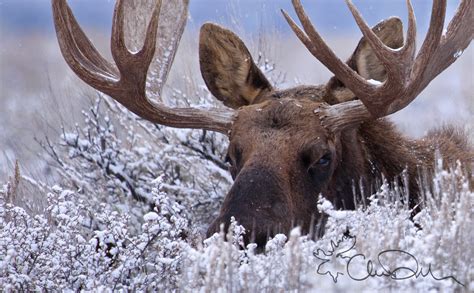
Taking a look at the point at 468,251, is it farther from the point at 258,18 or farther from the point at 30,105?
the point at 30,105

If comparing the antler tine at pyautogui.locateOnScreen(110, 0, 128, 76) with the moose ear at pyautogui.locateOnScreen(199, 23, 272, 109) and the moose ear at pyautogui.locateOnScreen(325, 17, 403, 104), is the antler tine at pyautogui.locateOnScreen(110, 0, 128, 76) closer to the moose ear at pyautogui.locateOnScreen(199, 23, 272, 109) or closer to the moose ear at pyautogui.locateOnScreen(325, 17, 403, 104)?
the moose ear at pyautogui.locateOnScreen(199, 23, 272, 109)

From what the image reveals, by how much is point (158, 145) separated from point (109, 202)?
0.82 m

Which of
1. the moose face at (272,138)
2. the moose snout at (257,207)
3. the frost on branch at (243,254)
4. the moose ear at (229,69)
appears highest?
the moose ear at (229,69)

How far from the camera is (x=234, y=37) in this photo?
7.11 metres

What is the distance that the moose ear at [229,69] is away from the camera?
707cm

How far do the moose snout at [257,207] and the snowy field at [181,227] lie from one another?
16 centimetres

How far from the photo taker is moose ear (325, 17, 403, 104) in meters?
6.63

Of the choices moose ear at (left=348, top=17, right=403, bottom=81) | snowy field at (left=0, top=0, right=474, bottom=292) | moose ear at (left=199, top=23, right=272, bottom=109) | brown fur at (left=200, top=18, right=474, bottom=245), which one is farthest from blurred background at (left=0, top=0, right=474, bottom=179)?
moose ear at (left=348, top=17, right=403, bottom=81)

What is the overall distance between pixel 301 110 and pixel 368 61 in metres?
0.71

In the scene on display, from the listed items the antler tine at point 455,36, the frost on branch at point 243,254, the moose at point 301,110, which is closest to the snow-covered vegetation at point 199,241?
the frost on branch at point 243,254

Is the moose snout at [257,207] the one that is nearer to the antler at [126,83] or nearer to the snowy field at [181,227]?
the snowy field at [181,227]

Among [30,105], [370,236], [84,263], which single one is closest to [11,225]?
[84,263]

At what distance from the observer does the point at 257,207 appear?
5.64 meters

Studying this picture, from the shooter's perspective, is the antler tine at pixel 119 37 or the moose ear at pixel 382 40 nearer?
the antler tine at pixel 119 37
